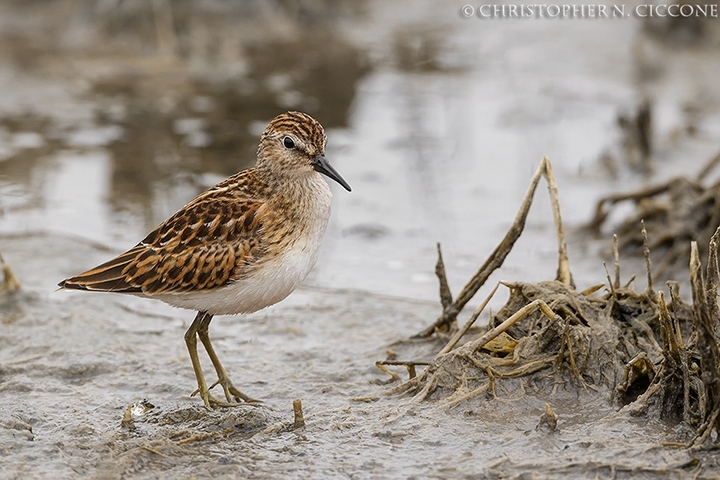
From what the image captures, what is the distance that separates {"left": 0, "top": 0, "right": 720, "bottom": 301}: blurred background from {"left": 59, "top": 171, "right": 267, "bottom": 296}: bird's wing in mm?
2435

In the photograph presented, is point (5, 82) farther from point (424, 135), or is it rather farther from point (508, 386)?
point (508, 386)

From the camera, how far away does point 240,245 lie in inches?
233

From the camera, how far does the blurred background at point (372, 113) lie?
377 inches

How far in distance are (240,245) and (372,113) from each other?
22.6 ft

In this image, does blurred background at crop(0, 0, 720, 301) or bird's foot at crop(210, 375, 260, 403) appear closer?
bird's foot at crop(210, 375, 260, 403)

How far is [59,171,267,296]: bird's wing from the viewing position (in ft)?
19.4

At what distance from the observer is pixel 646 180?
1059 centimetres

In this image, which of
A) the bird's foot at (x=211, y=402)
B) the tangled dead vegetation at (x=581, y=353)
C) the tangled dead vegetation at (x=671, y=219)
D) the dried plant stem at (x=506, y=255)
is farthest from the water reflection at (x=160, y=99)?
the tangled dead vegetation at (x=581, y=353)

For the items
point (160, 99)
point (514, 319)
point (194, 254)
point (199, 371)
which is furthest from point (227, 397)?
point (160, 99)

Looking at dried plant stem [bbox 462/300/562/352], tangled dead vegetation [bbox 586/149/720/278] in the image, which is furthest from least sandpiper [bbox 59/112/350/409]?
tangled dead vegetation [bbox 586/149/720/278]

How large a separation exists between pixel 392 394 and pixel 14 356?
2617 mm

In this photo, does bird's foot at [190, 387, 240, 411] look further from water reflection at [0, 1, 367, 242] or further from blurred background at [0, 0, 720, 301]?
water reflection at [0, 1, 367, 242]

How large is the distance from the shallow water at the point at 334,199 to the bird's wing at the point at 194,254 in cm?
74

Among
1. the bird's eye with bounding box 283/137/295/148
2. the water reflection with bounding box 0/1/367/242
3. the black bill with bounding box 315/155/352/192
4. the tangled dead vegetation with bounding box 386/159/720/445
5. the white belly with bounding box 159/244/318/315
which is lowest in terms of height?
the tangled dead vegetation with bounding box 386/159/720/445
